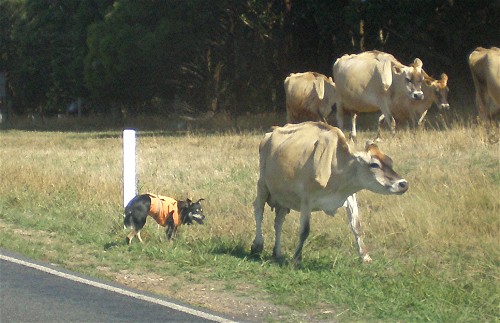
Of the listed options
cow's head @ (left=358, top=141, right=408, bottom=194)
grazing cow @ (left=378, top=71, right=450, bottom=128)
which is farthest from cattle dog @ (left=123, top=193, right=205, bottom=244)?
grazing cow @ (left=378, top=71, right=450, bottom=128)

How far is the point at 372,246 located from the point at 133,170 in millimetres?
3968

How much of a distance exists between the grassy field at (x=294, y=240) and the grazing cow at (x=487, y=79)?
836 mm

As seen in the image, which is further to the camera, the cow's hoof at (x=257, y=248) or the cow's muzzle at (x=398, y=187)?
the cow's hoof at (x=257, y=248)

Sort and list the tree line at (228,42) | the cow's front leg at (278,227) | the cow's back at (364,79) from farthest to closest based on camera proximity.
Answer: the tree line at (228,42) → the cow's back at (364,79) → the cow's front leg at (278,227)

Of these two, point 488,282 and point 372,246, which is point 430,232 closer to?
point 372,246

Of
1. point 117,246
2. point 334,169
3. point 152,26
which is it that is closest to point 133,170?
point 117,246

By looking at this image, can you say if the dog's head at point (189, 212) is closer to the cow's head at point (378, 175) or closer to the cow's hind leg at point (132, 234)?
the cow's hind leg at point (132, 234)

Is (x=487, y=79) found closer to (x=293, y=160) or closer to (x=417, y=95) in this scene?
(x=417, y=95)

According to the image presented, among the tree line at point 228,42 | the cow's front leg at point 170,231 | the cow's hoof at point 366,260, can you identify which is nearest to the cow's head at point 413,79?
the tree line at point 228,42

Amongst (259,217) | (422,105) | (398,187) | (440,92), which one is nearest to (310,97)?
(422,105)

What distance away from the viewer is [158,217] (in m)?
12.8

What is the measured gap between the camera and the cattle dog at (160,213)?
12.6 meters

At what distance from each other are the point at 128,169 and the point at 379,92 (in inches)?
386

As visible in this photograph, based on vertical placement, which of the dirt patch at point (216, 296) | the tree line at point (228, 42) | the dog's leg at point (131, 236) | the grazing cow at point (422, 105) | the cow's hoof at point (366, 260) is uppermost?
the tree line at point (228, 42)
